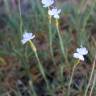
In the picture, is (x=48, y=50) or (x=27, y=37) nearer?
(x=27, y=37)

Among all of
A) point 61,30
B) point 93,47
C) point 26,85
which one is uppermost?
point 61,30

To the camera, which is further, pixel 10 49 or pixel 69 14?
pixel 69 14

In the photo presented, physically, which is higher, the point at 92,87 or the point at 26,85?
the point at 26,85

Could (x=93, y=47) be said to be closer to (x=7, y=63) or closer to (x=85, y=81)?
(x=85, y=81)

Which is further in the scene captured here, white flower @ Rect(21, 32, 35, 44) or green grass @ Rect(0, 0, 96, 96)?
green grass @ Rect(0, 0, 96, 96)

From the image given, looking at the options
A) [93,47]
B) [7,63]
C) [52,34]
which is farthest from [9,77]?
[93,47]

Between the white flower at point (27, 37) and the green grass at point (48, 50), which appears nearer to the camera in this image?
the white flower at point (27, 37)

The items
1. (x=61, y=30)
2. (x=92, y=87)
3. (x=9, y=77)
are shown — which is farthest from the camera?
(x=61, y=30)

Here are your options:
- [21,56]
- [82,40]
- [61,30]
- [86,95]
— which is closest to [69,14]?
[61,30]

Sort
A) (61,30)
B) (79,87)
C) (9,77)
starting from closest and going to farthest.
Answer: (79,87) → (9,77) → (61,30)
